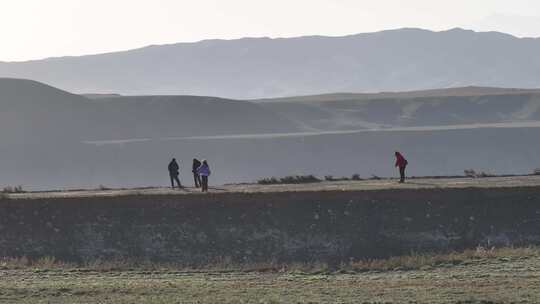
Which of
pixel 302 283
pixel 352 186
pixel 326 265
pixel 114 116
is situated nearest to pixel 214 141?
pixel 114 116

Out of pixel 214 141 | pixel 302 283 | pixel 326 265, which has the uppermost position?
pixel 214 141

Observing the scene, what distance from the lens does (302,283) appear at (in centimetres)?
2378

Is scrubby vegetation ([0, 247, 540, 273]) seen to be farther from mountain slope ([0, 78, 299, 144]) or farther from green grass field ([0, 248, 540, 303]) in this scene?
mountain slope ([0, 78, 299, 144])

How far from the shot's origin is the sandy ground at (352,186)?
1382 inches

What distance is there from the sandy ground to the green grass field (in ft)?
21.8

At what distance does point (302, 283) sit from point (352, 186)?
44.2ft

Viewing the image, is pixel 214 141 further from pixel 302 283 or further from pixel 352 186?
pixel 302 283

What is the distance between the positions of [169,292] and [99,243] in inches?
430

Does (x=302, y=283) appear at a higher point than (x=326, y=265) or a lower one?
lower

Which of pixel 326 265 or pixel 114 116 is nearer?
pixel 326 265

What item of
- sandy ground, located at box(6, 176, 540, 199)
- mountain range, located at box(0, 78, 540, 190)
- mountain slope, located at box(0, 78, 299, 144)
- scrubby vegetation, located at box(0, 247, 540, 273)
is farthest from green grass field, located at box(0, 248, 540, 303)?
mountain slope, located at box(0, 78, 299, 144)

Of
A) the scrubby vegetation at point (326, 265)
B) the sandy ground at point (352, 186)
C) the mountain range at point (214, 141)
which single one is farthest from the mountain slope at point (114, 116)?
the scrubby vegetation at point (326, 265)

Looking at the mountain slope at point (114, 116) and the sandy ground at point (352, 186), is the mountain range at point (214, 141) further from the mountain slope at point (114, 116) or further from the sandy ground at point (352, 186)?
the sandy ground at point (352, 186)

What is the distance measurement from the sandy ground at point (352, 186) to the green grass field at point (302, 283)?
21.8 ft
